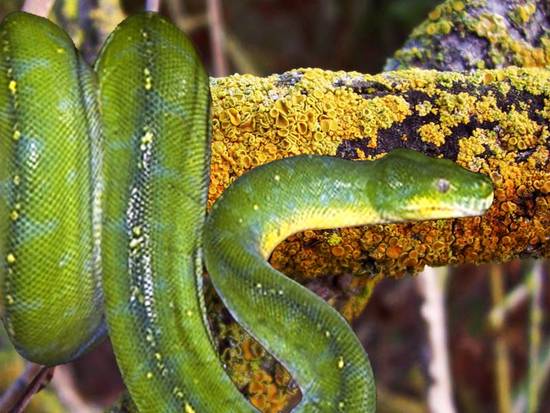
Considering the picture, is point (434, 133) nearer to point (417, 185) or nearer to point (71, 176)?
point (417, 185)

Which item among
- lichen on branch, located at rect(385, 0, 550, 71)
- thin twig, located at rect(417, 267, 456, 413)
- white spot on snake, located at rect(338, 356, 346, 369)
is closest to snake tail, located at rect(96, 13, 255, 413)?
white spot on snake, located at rect(338, 356, 346, 369)

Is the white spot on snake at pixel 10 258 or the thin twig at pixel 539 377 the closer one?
the white spot on snake at pixel 10 258

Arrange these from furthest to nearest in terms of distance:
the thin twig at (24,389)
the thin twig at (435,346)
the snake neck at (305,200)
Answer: the thin twig at (435,346) < the thin twig at (24,389) < the snake neck at (305,200)

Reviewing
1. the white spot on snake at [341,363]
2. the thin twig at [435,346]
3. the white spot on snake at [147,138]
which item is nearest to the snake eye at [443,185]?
the white spot on snake at [341,363]

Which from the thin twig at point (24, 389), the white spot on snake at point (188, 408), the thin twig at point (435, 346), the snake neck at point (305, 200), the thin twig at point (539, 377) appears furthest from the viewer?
the thin twig at point (539, 377)

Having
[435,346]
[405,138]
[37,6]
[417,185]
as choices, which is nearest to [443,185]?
[417,185]

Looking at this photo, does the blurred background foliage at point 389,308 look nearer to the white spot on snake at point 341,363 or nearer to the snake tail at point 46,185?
the snake tail at point 46,185
